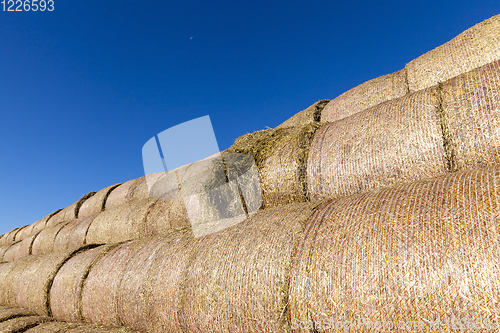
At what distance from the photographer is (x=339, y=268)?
2.04 metres

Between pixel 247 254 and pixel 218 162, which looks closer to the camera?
pixel 247 254

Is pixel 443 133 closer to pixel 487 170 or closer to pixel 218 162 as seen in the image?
pixel 487 170

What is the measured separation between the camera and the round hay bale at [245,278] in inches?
91.9

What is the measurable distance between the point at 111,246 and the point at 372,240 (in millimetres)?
4331

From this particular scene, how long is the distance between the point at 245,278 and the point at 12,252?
1108 cm

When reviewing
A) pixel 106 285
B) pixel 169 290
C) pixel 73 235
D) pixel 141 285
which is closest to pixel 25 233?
pixel 73 235

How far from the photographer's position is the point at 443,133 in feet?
8.80

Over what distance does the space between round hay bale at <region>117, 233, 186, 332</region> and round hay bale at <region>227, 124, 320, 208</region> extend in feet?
4.24

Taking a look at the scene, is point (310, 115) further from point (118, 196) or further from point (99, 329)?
point (118, 196)

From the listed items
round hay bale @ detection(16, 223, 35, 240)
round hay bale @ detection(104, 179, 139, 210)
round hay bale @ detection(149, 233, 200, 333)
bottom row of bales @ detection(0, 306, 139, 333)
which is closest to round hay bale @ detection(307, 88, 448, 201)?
round hay bale @ detection(149, 233, 200, 333)

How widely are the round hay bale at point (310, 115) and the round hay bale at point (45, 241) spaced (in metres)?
7.26

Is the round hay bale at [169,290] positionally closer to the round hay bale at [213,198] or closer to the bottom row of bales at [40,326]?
the round hay bale at [213,198]

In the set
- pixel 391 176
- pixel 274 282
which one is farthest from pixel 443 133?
pixel 274 282

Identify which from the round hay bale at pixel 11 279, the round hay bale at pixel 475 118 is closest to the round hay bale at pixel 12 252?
the round hay bale at pixel 11 279
